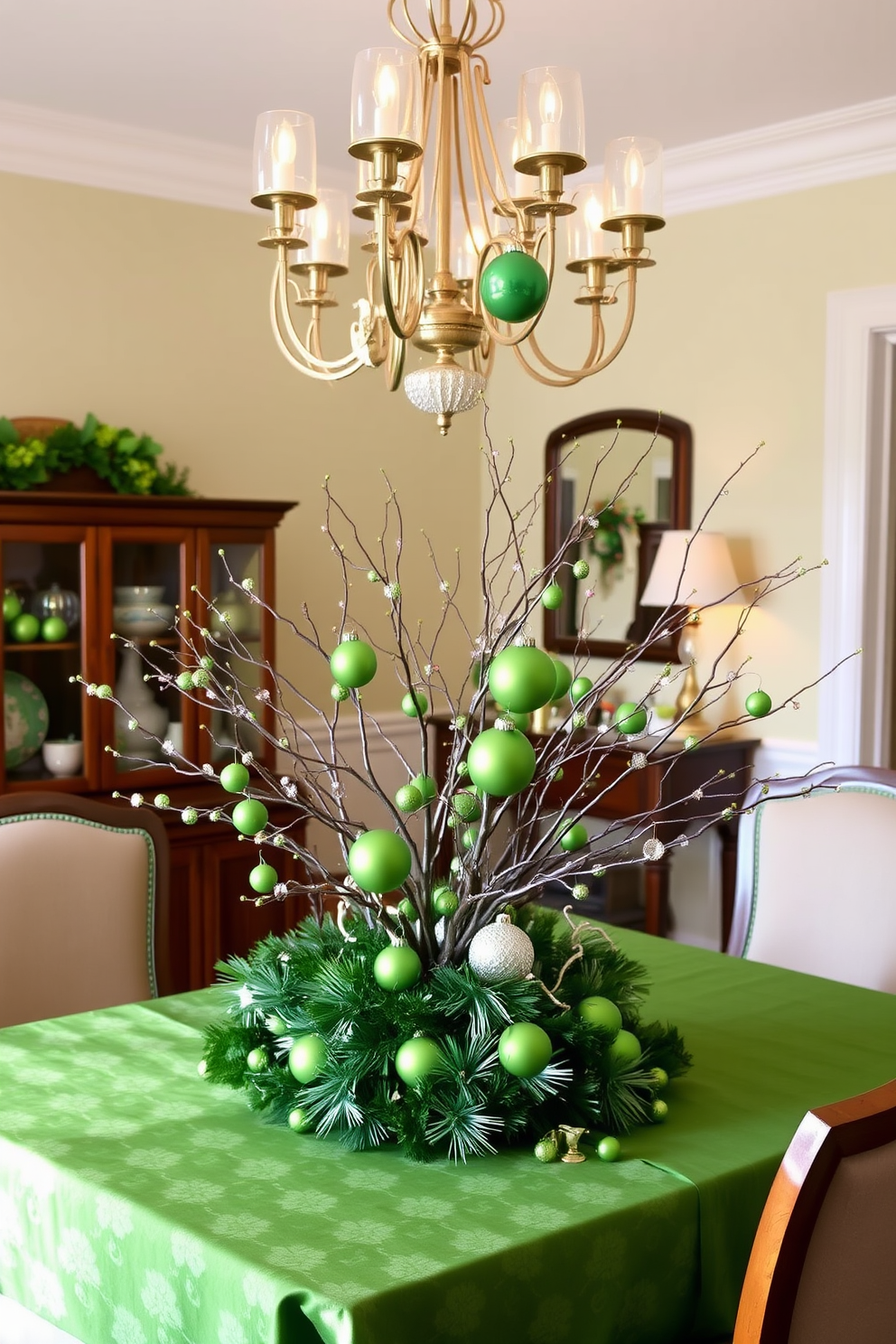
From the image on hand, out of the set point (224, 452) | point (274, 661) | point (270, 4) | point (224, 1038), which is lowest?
point (224, 1038)

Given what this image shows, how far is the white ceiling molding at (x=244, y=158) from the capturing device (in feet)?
12.4

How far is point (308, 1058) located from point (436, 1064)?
0.15m

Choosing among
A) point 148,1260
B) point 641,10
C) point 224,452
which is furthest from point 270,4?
point 148,1260

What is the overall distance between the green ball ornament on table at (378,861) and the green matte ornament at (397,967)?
4.1 inches

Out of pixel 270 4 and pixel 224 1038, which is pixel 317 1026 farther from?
pixel 270 4

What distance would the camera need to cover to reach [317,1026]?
1.52 m

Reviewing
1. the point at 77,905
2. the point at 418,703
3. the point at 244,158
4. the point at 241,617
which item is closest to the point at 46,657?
the point at 241,617

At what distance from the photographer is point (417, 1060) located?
4.71 ft

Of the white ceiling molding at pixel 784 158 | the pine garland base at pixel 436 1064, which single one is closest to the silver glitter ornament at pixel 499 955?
the pine garland base at pixel 436 1064

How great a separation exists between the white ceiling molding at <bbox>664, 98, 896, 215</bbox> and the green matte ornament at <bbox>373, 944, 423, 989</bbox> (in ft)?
10.0

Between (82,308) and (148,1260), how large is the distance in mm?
3205

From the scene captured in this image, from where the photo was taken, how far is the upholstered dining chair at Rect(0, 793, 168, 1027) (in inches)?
87.3

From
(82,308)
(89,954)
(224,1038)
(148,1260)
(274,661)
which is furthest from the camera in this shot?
(274,661)

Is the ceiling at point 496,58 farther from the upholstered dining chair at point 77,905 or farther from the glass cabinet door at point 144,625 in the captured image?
the upholstered dining chair at point 77,905
